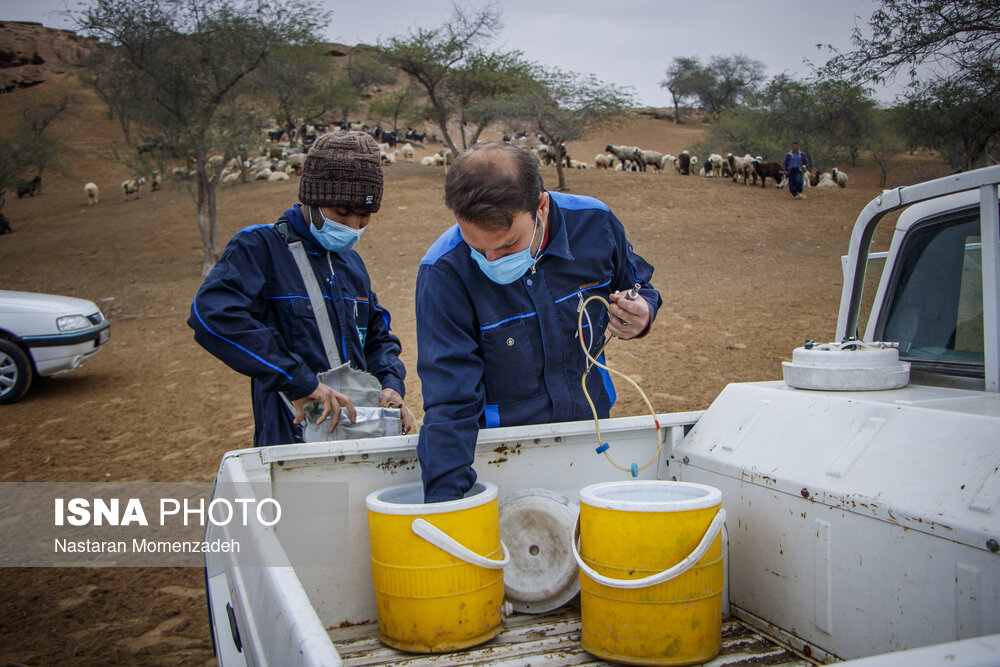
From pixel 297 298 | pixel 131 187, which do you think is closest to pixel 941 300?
pixel 297 298

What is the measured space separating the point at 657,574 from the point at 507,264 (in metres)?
0.97

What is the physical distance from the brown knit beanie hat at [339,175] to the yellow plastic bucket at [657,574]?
1.38 metres

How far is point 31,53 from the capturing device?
206 ft

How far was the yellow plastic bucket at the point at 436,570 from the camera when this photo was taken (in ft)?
6.73

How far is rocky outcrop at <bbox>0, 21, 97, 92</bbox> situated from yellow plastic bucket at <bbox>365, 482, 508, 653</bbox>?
230 feet

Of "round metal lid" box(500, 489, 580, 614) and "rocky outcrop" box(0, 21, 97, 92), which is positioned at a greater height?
"rocky outcrop" box(0, 21, 97, 92)

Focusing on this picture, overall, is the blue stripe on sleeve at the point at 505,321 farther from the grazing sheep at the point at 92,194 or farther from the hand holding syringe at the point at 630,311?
the grazing sheep at the point at 92,194

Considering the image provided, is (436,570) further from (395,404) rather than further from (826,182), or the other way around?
(826,182)

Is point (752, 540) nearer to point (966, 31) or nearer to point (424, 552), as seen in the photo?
point (424, 552)

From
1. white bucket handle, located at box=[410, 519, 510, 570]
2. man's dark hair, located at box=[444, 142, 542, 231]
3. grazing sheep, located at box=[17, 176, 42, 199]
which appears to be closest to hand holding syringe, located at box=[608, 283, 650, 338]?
man's dark hair, located at box=[444, 142, 542, 231]

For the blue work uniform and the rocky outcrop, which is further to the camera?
the rocky outcrop

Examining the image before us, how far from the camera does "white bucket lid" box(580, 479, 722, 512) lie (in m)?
1.96

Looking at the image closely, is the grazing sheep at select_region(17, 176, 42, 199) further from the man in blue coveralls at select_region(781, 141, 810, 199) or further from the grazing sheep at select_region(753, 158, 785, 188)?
the man in blue coveralls at select_region(781, 141, 810, 199)

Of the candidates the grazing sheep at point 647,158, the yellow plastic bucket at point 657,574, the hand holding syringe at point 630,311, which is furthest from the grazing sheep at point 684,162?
the yellow plastic bucket at point 657,574
